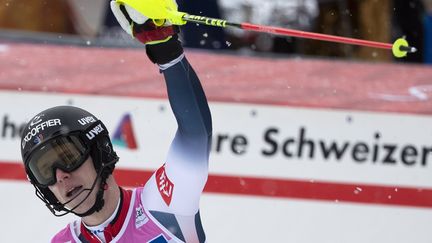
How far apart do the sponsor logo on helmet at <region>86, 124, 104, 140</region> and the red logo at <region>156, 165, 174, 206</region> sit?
254mm

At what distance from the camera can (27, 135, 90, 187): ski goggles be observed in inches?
134

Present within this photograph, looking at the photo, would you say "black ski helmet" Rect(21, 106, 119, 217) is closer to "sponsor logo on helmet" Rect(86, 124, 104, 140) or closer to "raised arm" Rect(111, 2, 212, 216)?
"sponsor logo on helmet" Rect(86, 124, 104, 140)

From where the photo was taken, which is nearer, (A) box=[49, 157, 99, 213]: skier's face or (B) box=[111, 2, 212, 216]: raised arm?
(B) box=[111, 2, 212, 216]: raised arm

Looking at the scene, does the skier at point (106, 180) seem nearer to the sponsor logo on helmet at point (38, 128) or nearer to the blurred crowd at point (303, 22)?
the sponsor logo on helmet at point (38, 128)

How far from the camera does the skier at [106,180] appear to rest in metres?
3.36

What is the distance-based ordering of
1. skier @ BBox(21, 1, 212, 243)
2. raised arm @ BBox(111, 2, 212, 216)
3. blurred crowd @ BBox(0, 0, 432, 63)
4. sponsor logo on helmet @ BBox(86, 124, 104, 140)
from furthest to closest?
blurred crowd @ BBox(0, 0, 432, 63)
sponsor logo on helmet @ BBox(86, 124, 104, 140)
skier @ BBox(21, 1, 212, 243)
raised arm @ BBox(111, 2, 212, 216)

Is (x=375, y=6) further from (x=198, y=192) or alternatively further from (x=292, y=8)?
(x=198, y=192)

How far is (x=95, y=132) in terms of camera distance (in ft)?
11.5

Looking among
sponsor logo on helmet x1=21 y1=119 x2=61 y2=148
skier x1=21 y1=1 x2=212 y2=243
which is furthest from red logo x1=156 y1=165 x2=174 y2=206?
sponsor logo on helmet x1=21 y1=119 x2=61 y2=148

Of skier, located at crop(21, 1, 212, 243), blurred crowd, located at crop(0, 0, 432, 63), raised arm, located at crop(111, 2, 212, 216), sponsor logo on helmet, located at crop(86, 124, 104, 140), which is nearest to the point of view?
raised arm, located at crop(111, 2, 212, 216)

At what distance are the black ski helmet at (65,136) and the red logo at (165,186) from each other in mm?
170

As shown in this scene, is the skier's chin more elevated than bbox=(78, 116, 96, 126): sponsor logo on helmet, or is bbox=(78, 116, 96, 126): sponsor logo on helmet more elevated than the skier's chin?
bbox=(78, 116, 96, 126): sponsor logo on helmet

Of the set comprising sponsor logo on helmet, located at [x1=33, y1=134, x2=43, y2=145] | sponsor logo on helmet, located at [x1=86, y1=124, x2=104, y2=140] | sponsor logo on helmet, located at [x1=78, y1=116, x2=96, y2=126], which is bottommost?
sponsor logo on helmet, located at [x1=33, y1=134, x2=43, y2=145]

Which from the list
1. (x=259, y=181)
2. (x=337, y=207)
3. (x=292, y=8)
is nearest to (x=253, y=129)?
(x=259, y=181)
